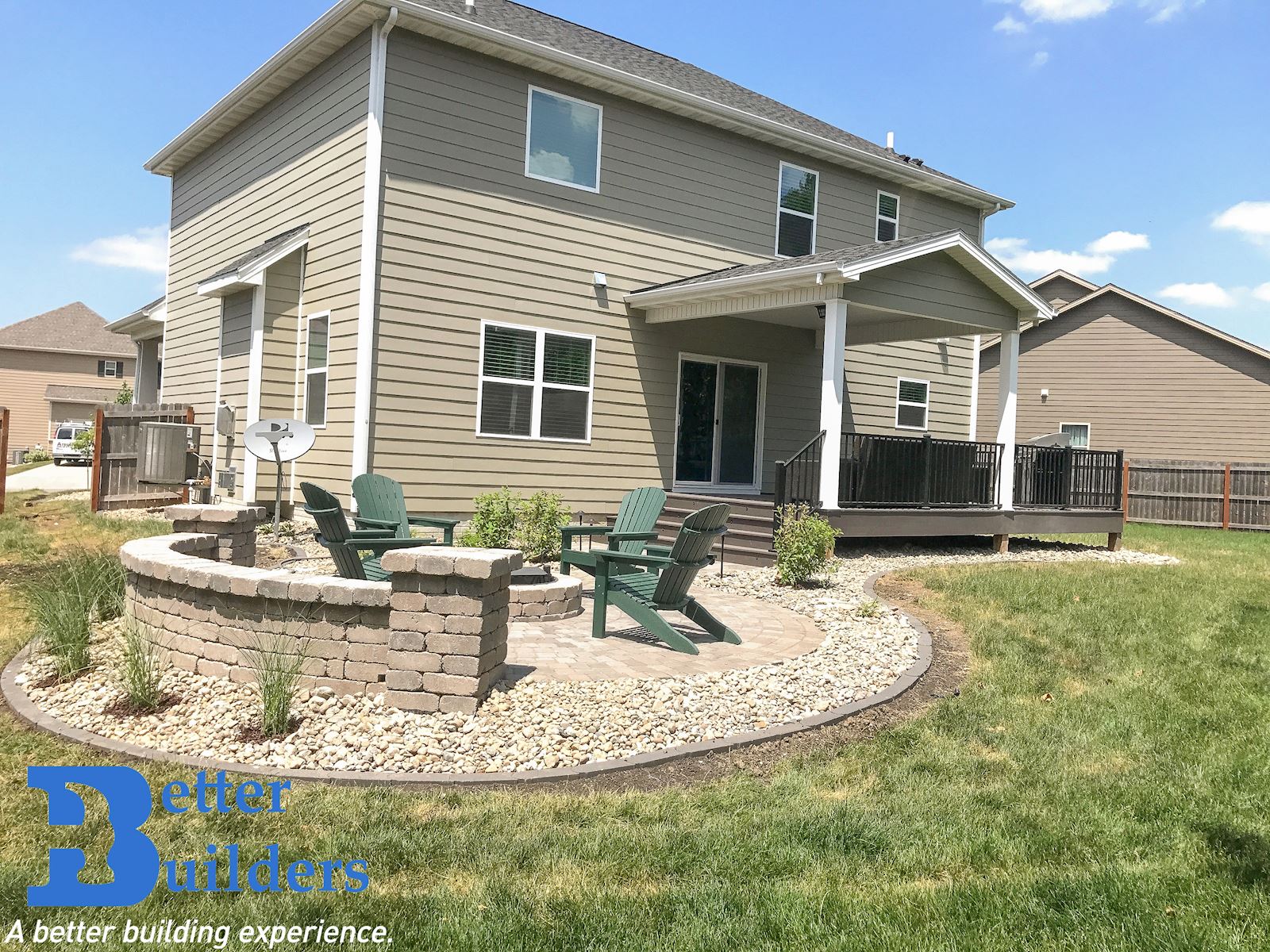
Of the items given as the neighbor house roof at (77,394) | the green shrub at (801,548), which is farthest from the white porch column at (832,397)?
the neighbor house roof at (77,394)

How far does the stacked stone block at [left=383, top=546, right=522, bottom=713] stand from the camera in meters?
4.67

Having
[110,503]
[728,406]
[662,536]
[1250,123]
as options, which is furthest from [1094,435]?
[110,503]

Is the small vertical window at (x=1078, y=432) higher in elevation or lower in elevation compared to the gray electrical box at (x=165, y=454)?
higher

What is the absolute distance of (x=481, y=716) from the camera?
185 inches

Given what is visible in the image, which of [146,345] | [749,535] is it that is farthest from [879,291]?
[146,345]

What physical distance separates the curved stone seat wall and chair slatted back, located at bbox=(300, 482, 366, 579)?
2.81ft

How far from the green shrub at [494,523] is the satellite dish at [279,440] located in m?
2.35

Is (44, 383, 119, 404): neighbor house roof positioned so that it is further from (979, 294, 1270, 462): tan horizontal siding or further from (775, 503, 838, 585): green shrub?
(775, 503, 838, 585): green shrub

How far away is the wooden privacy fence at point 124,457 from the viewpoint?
1326 centimetres

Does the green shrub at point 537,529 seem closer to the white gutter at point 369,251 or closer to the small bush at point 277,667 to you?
the white gutter at point 369,251

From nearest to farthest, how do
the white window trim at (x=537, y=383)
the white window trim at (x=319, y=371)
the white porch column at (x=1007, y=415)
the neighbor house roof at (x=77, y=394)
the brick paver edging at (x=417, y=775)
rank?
1. the brick paver edging at (x=417, y=775)
2. the white window trim at (x=319, y=371)
3. the white window trim at (x=537, y=383)
4. the white porch column at (x=1007, y=415)
5. the neighbor house roof at (x=77, y=394)

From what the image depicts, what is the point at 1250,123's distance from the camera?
47.9 feet

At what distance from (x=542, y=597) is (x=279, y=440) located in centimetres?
508

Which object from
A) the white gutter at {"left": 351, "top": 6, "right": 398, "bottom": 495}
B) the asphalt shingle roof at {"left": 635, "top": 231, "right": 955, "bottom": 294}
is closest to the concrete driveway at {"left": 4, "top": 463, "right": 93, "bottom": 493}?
the white gutter at {"left": 351, "top": 6, "right": 398, "bottom": 495}
